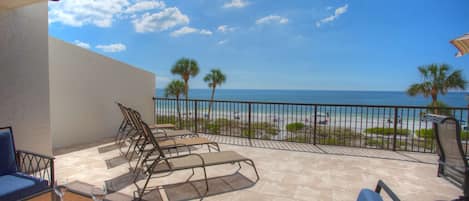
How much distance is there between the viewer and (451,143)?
205 centimetres

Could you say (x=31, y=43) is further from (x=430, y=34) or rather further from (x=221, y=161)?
(x=430, y=34)

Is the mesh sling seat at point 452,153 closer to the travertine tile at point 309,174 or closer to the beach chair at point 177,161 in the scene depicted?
the travertine tile at point 309,174

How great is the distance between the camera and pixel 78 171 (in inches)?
124

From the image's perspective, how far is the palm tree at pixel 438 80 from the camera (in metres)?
9.45

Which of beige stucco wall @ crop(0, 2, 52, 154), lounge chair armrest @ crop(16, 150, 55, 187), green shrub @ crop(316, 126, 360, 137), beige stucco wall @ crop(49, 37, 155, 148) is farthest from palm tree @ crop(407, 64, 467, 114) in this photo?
beige stucco wall @ crop(0, 2, 52, 154)

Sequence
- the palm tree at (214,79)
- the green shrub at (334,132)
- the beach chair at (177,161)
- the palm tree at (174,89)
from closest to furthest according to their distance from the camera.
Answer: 1. the beach chair at (177,161)
2. the green shrub at (334,132)
3. the palm tree at (174,89)
4. the palm tree at (214,79)

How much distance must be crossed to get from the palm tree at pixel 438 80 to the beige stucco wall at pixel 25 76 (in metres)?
12.9

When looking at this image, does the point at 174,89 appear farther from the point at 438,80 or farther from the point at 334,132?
the point at 438,80

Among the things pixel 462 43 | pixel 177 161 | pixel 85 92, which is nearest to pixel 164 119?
pixel 85 92

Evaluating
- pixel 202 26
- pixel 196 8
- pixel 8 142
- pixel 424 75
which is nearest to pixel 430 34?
pixel 424 75

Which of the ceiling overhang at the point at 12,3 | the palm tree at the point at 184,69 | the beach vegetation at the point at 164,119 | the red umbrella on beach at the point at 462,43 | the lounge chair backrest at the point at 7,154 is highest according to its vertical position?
the palm tree at the point at 184,69

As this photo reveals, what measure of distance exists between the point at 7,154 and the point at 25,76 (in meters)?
1.29

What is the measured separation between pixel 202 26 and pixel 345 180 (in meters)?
19.9

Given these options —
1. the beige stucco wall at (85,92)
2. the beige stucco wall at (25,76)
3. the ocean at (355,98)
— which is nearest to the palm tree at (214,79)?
the ocean at (355,98)
